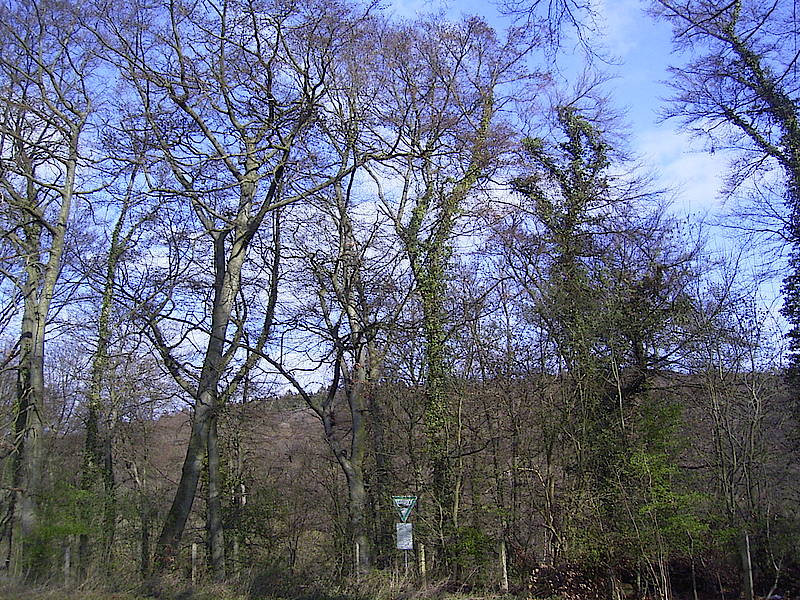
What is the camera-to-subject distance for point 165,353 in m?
14.1

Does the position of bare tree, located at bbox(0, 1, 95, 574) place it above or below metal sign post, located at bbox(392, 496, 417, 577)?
above

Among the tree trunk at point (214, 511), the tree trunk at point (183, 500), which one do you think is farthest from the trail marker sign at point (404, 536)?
the tree trunk at point (214, 511)

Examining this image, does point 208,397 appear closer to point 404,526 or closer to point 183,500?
point 183,500

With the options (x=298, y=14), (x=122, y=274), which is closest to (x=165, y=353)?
(x=122, y=274)

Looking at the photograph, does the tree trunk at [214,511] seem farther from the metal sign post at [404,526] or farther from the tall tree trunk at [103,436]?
the metal sign post at [404,526]

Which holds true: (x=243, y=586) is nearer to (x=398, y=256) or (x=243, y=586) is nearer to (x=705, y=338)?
(x=398, y=256)

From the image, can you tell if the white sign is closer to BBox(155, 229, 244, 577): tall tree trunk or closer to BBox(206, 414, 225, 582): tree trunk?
BBox(155, 229, 244, 577): tall tree trunk

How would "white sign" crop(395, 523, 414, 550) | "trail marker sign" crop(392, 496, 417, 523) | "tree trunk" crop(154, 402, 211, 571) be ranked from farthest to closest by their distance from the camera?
"trail marker sign" crop(392, 496, 417, 523) → "white sign" crop(395, 523, 414, 550) → "tree trunk" crop(154, 402, 211, 571)

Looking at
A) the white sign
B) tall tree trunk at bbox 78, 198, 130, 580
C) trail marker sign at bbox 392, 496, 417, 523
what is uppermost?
tall tree trunk at bbox 78, 198, 130, 580

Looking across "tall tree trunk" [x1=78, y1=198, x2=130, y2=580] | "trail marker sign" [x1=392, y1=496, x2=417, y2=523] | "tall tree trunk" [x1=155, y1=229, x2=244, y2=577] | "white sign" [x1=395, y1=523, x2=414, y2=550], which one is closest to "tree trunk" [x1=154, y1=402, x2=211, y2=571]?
"tall tree trunk" [x1=155, y1=229, x2=244, y2=577]

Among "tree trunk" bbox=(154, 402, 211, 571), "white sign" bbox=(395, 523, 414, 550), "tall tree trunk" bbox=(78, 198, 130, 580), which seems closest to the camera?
"tree trunk" bbox=(154, 402, 211, 571)

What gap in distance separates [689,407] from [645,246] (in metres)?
4.30

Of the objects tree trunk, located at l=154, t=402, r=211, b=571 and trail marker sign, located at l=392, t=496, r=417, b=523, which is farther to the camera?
trail marker sign, located at l=392, t=496, r=417, b=523

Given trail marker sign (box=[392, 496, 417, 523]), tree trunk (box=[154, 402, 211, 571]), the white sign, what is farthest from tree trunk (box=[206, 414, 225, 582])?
the white sign
